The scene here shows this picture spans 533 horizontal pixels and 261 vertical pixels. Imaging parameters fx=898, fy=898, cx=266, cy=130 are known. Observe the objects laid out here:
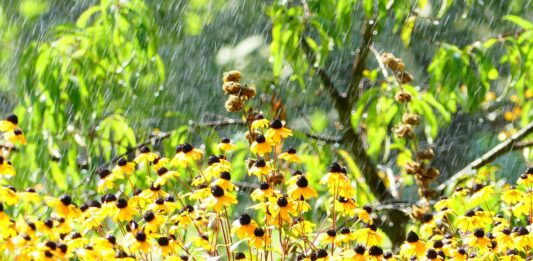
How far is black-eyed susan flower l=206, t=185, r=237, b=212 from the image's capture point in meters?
1.64

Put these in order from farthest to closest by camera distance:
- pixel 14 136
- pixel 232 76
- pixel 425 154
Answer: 1. pixel 425 154
2. pixel 232 76
3. pixel 14 136

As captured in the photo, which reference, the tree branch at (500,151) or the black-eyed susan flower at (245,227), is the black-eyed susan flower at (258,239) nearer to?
the black-eyed susan flower at (245,227)

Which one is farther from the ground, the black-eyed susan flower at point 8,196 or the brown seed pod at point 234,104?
the brown seed pod at point 234,104

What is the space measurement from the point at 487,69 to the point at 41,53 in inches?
46.5

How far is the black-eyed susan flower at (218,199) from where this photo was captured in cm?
164

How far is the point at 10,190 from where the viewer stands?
160 cm

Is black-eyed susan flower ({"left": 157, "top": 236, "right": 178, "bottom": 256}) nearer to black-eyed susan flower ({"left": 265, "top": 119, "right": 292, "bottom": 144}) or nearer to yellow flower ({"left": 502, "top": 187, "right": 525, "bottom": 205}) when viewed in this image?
black-eyed susan flower ({"left": 265, "top": 119, "right": 292, "bottom": 144})

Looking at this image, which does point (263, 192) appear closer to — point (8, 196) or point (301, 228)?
point (301, 228)

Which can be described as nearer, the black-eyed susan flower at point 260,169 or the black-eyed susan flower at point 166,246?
the black-eyed susan flower at point 166,246

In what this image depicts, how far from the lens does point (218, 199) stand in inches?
64.8

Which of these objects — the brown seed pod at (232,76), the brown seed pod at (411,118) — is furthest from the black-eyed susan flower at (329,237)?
the brown seed pod at (411,118)

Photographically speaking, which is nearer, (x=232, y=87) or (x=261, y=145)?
(x=261, y=145)

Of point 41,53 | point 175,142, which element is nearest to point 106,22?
point 41,53

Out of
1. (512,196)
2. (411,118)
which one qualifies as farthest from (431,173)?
(512,196)
